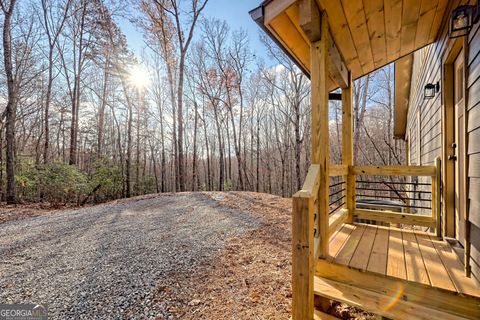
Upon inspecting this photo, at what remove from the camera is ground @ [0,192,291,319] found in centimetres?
219

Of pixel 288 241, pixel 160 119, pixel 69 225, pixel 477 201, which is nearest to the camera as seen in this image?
pixel 477 201

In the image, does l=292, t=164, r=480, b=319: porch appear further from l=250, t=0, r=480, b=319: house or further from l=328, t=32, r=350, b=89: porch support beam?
l=328, t=32, r=350, b=89: porch support beam

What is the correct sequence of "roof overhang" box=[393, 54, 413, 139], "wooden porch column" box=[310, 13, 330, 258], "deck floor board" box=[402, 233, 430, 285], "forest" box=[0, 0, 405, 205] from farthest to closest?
1. "forest" box=[0, 0, 405, 205]
2. "roof overhang" box=[393, 54, 413, 139]
3. "wooden porch column" box=[310, 13, 330, 258]
4. "deck floor board" box=[402, 233, 430, 285]

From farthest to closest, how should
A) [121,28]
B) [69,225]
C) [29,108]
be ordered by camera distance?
[29,108], [121,28], [69,225]

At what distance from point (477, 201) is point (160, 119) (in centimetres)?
1802

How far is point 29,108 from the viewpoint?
13.1 metres

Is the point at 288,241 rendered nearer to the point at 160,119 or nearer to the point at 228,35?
the point at 228,35

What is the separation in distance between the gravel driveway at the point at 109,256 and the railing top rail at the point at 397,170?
2.39m

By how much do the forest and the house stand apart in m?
7.67

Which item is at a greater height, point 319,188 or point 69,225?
point 319,188

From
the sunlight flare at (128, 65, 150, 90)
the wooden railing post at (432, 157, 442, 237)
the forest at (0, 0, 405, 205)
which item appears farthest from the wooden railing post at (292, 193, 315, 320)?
the sunlight flare at (128, 65, 150, 90)

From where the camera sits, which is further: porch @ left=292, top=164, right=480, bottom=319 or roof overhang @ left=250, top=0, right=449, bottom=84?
roof overhang @ left=250, top=0, right=449, bottom=84

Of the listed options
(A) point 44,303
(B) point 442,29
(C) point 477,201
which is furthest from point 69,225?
(B) point 442,29

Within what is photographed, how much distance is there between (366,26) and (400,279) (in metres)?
2.57
